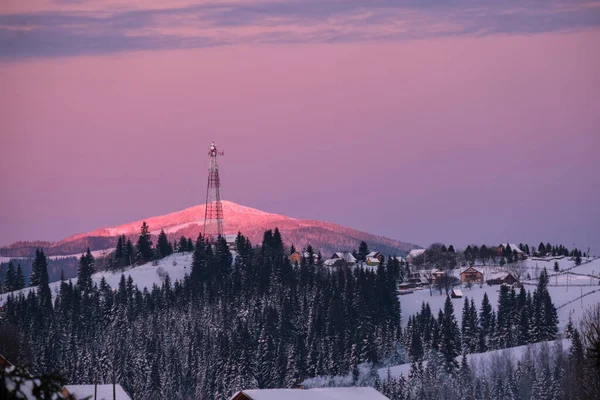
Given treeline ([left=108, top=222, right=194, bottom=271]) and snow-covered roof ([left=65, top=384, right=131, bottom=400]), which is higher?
snow-covered roof ([left=65, top=384, right=131, bottom=400])

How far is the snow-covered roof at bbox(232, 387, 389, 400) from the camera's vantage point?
70438 mm

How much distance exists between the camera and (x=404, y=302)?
172 m

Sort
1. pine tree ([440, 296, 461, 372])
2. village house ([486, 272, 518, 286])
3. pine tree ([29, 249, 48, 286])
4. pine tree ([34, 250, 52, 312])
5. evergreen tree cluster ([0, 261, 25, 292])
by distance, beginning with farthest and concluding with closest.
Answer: evergreen tree cluster ([0, 261, 25, 292]), pine tree ([29, 249, 48, 286]), village house ([486, 272, 518, 286]), pine tree ([34, 250, 52, 312]), pine tree ([440, 296, 461, 372])

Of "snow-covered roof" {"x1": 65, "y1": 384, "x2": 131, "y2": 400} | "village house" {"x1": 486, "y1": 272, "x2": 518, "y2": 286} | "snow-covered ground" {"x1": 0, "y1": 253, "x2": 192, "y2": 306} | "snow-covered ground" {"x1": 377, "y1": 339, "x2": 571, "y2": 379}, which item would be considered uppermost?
"snow-covered roof" {"x1": 65, "y1": 384, "x2": 131, "y2": 400}

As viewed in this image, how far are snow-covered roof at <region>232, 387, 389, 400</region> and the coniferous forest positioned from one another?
26504mm

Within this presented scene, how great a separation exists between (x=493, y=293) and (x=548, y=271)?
24198 millimetres

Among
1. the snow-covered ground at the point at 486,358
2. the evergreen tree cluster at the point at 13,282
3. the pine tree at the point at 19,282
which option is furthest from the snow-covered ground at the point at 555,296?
the evergreen tree cluster at the point at 13,282

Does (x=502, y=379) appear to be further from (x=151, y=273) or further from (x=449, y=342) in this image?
(x=151, y=273)

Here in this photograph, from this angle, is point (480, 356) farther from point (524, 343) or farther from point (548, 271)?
point (548, 271)

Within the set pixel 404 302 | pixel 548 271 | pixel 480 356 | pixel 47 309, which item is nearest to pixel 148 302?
pixel 47 309

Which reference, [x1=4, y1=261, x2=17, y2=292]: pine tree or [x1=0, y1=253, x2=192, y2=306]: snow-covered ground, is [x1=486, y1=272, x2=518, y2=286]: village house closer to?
[x1=0, y1=253, x2=192, y2=306]: snow-covered ground

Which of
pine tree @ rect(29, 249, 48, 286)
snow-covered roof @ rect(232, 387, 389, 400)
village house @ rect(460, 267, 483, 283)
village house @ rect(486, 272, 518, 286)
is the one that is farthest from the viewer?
pine tree @ rect(29, 249, 48, 286)

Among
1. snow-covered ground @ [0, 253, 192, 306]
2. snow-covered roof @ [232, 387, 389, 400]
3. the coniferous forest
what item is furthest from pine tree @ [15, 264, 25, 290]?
snow-covered roof @ [232, 387, 389, 400]

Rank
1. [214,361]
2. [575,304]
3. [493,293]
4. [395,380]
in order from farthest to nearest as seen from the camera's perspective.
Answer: [493,293]
[575,304]
[214,361]
[395,380]
